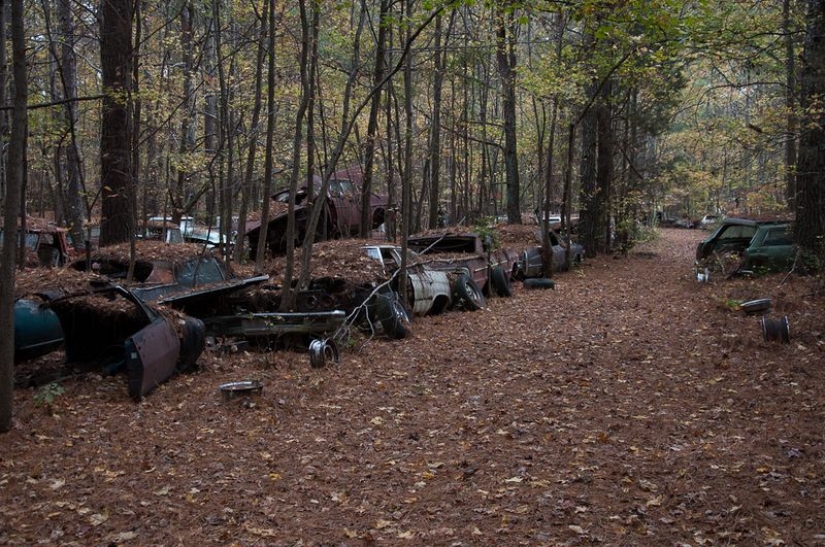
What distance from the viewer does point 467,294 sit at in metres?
12.7

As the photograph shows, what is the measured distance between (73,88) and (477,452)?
47.5 ft

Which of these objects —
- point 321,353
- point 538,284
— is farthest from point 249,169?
point 538,284

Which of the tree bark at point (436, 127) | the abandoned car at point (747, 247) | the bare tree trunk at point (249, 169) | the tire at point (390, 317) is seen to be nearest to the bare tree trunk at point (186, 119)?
the bare tree trunk at point (249, 169)

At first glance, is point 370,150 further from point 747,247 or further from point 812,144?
point 812,144

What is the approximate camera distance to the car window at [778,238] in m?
13.6

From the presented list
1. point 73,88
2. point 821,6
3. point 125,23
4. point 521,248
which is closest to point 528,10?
point 821,6

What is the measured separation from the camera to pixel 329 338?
8742mm

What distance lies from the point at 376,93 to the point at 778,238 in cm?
850

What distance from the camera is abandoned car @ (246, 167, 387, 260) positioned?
1658 centimetres

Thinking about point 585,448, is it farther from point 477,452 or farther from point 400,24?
point 400,24

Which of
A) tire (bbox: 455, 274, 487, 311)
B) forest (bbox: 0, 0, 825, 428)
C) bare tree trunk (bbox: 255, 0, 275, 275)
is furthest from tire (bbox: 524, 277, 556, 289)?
bare tree trunk (bbox: 255, 0, 275, 275)

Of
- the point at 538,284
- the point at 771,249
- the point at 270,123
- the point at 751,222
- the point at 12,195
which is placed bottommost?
the point at 538,284

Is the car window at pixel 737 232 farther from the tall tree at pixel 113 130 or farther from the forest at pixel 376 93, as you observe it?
Answer: the tall tree at pixel 113 130

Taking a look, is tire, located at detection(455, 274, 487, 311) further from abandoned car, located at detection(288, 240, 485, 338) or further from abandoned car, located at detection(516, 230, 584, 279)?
abandoned car, located at detection(516, 230, 584, 279)
